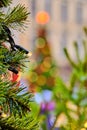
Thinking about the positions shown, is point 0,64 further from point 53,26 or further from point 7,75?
point 53,26

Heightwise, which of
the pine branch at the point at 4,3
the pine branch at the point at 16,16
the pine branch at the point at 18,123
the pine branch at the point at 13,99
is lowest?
the pine branch at the point at 18,123

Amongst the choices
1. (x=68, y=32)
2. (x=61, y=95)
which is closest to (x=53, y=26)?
(x=68, y=32)

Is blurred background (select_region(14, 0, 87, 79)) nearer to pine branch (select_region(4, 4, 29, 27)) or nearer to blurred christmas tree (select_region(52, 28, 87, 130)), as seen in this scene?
blurred christmas tree (select_region(52, 28, 87, 130))

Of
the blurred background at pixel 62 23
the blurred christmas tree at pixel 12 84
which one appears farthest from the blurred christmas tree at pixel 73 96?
the blurred background at pixel 62 23

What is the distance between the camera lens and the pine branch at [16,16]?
1.52 ft

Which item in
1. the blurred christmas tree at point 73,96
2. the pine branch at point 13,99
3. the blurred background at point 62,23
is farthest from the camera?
the blurred background at point 62,23

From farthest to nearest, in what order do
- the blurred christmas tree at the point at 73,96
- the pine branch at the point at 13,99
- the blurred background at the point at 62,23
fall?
A: the blurred background at the point at 62,23
the blurred christmas tree at the point at 73,96
the pine branch at the point at 13,99

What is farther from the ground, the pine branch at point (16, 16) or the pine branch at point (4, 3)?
the pine branch at point (4, 3)

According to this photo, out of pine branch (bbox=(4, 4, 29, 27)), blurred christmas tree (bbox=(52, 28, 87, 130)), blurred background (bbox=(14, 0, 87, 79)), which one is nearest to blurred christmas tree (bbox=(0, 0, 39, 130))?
pine branch (bbox=(4, 4, 29, 27))

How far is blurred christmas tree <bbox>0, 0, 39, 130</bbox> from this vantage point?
1.44ft

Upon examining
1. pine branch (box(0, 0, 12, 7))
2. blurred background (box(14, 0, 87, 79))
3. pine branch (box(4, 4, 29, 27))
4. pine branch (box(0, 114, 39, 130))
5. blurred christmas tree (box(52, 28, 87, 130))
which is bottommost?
blurred background (box(14, 0, 87, 79))

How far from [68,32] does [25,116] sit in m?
11.1

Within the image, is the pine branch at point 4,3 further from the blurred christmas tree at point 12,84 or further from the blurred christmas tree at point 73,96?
the blurred christmas tree at point 73,96

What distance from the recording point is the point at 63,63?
1096 cm
